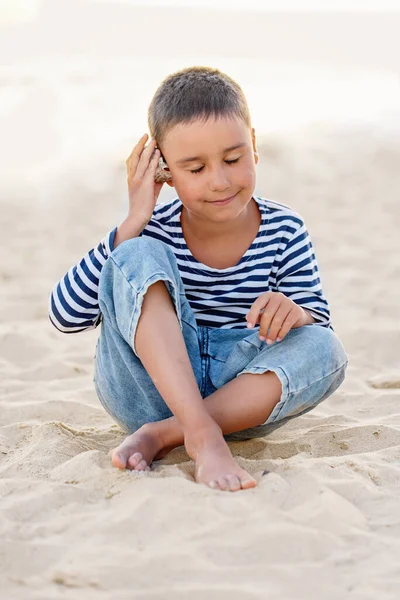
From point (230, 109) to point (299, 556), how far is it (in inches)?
53.9

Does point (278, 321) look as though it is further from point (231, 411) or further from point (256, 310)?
point (231, 411)

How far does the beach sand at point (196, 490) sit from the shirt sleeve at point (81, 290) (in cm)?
39

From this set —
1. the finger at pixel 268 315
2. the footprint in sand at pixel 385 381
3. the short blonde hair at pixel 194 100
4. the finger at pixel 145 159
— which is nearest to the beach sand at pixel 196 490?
the footprint in sand at pixel 385 381

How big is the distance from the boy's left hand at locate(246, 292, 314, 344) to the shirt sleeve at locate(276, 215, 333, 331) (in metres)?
0.22

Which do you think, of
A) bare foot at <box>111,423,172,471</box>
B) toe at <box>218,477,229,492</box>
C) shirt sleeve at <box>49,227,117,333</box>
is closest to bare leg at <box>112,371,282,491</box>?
bare foot at <box>111,423,172,471</box>

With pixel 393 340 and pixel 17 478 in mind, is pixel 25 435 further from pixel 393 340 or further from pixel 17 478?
pixel 393 340

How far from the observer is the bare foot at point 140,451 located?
7.30ft

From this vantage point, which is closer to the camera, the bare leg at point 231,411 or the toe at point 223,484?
the toe at point 223,484

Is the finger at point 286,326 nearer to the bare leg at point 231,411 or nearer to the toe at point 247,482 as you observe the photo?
the bare leg at point 231,411

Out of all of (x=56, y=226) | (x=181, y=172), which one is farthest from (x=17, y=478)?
(x=56, y=226)

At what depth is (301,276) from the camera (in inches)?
106

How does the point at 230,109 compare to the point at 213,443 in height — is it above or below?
above

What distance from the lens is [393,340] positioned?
13.1ft

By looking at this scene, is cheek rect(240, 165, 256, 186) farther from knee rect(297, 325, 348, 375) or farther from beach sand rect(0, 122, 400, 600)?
beach sand rect(0, 122, 400, 600)
